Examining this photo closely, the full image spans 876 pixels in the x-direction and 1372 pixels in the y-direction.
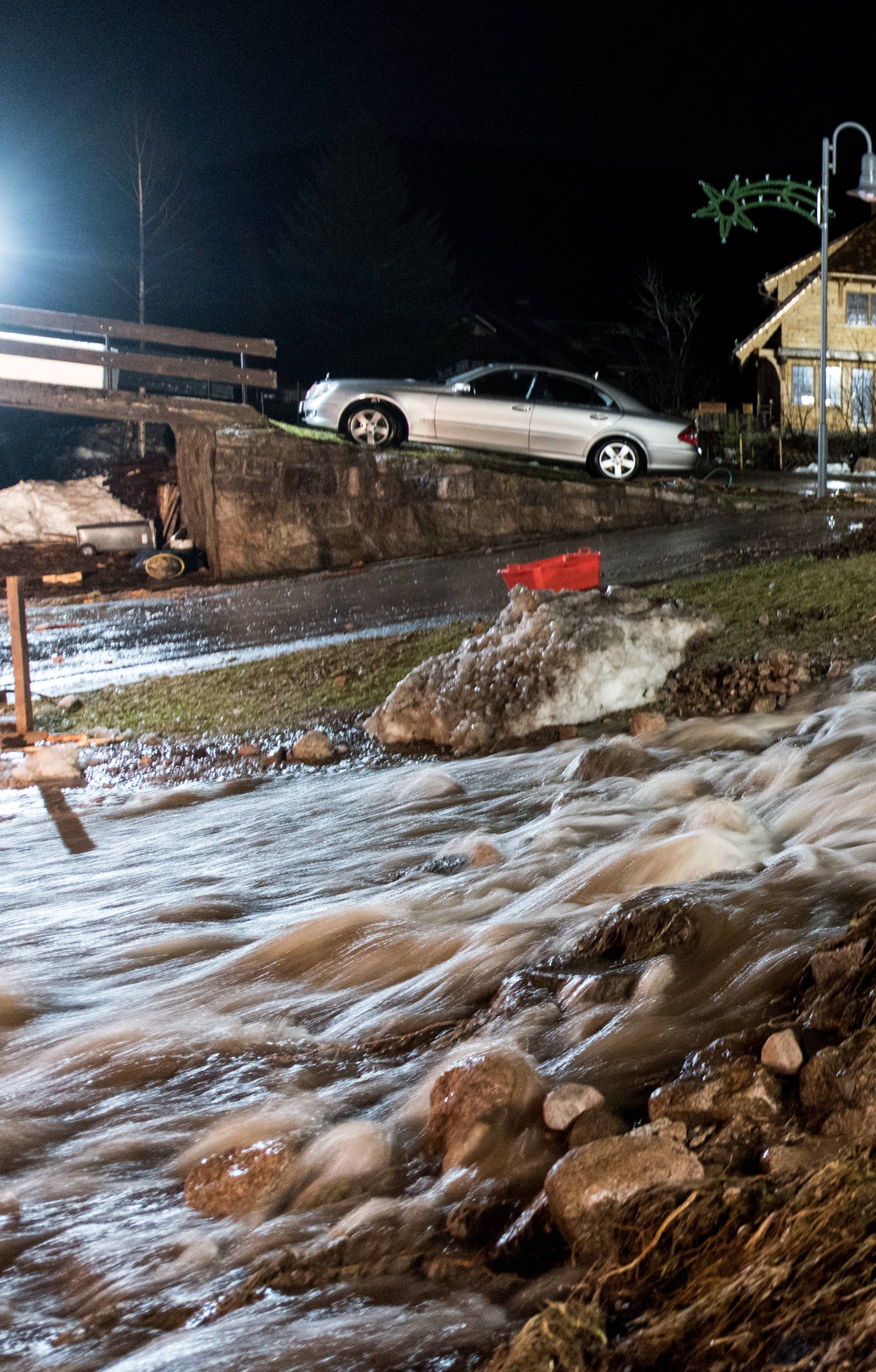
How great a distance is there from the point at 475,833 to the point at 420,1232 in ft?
10.2

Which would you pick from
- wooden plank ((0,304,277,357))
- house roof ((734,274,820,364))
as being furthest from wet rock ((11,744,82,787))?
house roof ((734,274,820,364))

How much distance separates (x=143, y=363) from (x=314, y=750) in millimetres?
13371

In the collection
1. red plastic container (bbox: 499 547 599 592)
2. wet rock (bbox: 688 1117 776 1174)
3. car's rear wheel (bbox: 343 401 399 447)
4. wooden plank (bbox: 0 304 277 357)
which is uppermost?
wooden plank (bbox: 0 304 277 357)

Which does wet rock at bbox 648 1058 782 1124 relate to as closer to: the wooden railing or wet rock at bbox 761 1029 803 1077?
wet rock at bbox 761 1029 803 1077

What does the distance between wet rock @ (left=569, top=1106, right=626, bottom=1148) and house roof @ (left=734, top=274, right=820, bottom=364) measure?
36044mm

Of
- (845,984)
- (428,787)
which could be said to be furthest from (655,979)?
(428,787)

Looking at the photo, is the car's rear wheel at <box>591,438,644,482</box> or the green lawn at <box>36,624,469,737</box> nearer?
the green lawn at <box>36,624,469,737</box>

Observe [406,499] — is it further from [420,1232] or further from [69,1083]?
[420,1232]

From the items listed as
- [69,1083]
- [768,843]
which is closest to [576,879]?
[768,843]

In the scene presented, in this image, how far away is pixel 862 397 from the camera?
3159cm

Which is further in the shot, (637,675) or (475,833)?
(637,675)

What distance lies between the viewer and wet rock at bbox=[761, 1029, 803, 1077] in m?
3.02

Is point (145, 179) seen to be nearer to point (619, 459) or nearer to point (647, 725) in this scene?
point (619, 459)

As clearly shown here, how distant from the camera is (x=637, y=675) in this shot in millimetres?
8188
